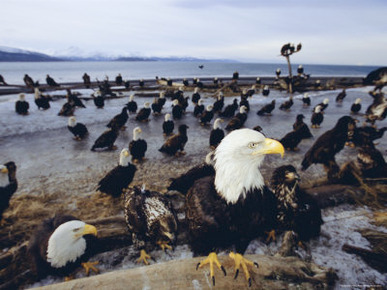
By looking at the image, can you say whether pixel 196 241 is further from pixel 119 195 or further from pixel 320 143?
pixel 320 143

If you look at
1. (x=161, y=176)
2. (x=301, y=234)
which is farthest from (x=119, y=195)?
(x=301, y=234)

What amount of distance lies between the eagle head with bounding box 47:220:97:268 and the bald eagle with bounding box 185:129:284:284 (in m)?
1.85

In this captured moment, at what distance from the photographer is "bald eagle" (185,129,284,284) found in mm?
2291

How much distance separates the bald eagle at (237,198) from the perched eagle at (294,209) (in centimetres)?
133

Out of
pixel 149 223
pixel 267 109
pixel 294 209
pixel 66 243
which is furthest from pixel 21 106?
pixel 294 209

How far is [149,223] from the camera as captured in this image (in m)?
3.40

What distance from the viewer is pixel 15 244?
3422 millimetres

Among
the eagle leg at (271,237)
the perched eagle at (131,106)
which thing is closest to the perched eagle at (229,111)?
the perched eagle at (131,106)

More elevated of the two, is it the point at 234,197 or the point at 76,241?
the point at 234,197

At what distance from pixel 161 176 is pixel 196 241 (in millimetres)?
3391

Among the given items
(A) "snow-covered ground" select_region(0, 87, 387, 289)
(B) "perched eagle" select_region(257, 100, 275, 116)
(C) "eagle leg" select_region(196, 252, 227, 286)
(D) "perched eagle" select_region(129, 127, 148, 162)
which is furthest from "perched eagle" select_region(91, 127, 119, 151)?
(B) "perched eagle" select_region(257, 100, 275, 116)

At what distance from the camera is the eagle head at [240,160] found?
2.27 m

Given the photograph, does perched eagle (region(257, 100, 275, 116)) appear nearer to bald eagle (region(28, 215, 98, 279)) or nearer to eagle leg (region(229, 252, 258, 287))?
eagle leg (region(229, 252, 258, 287))

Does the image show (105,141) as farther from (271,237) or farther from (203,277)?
(203,277)
